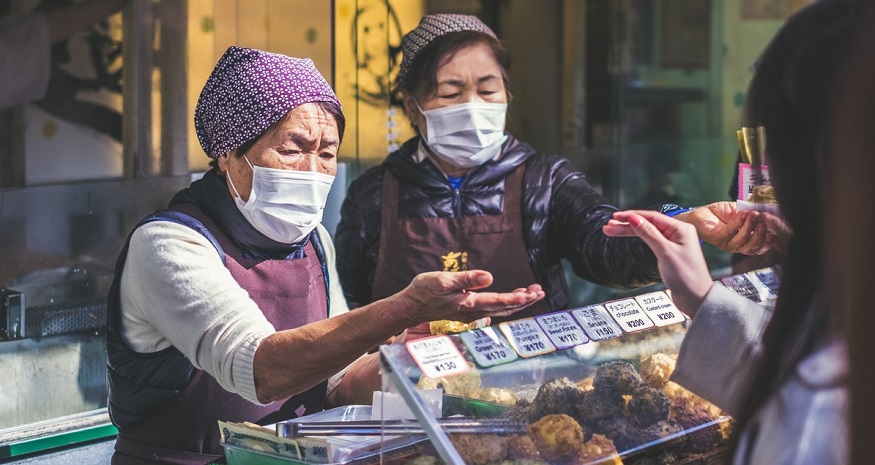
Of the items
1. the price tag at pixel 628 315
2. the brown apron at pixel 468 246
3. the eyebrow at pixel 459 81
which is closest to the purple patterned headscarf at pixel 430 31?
the eyebrow at pixel 459 81

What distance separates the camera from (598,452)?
204cm

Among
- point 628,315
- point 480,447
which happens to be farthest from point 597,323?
point 480,447

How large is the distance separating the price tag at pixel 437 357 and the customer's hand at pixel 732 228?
852mm

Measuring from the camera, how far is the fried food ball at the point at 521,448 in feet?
6.66

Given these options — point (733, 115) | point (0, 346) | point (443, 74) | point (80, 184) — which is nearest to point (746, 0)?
point (733, 115)

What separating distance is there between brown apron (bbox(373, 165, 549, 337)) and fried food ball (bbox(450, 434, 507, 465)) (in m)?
1.57

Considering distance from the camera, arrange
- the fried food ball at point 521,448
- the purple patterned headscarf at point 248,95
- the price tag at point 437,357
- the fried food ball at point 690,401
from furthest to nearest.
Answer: the purple patterned headscarf at point 248,95 < the fried food ball at point 690,401 < the fried food ball at point 521,448 < the price tag at point 437,357

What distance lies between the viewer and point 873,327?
1205 millimetres

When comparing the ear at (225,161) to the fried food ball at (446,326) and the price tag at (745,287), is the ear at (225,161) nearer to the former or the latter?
the fried food ball at (446,326)

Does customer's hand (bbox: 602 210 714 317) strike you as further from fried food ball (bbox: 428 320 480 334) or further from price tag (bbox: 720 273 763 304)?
fried food ball (bbox: 428 320 480 334)

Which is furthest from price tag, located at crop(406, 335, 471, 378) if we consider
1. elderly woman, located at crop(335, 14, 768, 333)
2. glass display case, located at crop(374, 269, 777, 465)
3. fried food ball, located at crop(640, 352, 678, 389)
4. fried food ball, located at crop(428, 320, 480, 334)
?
elderly woman, located at crop(335, 14, 768, 333)

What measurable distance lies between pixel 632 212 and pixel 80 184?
3097 millimetres

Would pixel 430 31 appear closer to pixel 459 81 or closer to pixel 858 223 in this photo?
pixel 459 81

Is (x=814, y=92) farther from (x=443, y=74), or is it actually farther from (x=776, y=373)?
(x=443, y=74)
